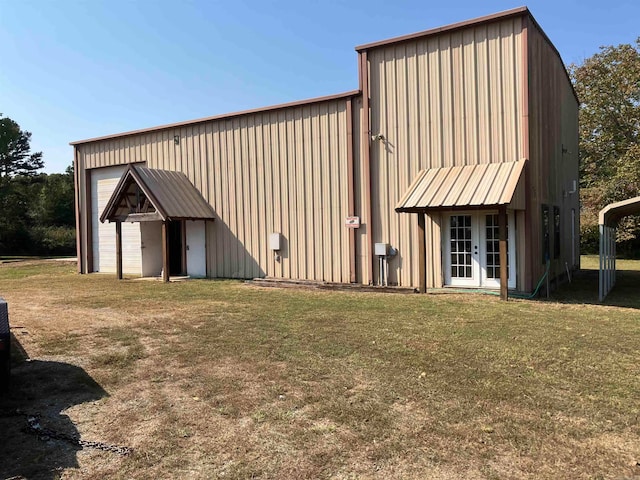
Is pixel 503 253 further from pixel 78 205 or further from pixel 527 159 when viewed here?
pixel 78 205

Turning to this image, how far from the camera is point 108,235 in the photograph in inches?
797

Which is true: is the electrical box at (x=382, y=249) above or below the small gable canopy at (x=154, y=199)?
below

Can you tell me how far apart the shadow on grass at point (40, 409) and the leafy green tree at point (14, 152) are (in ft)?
164

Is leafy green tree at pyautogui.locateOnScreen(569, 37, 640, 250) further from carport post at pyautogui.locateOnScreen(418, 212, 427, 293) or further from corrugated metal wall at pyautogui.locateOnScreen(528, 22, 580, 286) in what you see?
carport post at pyautogui.locateOnScreen(418, 212, 427, 293)

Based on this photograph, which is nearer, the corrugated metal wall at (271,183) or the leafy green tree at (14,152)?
the corrugated metal wall at (271,183)

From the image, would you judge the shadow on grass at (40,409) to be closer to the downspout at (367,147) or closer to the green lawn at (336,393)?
the green lawn at (336,393)

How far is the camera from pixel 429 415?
4.30 meters

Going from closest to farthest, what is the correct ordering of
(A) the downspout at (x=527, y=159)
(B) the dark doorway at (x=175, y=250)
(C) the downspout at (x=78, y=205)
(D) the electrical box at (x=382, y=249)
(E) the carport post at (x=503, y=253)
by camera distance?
1. (E) the carport post at (x=503, y=253)
2. (A) the downspout at (x=527, y=159)
3. (D) the electrical box at (x=382, y=249)
4. (B) the dark doorway at (x=175, y=250)
5. (C) the downspout at (x=78, y=205)

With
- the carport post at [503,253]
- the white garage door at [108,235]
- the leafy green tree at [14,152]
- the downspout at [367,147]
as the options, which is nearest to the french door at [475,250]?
the carport post at [503,253]

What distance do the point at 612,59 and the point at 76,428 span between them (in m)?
34.2

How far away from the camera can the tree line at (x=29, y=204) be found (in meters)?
40.3

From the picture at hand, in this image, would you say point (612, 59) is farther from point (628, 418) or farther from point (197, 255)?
point (628, 418)

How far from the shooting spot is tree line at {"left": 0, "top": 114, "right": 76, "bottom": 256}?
40312mm

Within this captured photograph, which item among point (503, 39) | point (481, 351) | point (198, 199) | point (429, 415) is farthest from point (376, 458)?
point (198, 199)
